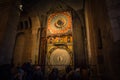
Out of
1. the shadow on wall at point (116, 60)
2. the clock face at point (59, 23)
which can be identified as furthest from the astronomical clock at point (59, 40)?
the shadow on wall at point (116, 60)

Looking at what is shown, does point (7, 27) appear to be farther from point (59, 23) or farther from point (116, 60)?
point (59, 23)

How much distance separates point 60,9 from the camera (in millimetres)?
11625

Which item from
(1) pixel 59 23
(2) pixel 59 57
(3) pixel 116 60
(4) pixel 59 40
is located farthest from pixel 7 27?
(1) pixel 59 23

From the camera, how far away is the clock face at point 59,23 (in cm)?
1096

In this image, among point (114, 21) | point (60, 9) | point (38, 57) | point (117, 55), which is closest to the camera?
point (117, 55)

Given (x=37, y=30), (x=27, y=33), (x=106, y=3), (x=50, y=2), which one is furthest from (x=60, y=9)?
(x=106, y=3)

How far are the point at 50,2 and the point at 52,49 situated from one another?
5.47 meters

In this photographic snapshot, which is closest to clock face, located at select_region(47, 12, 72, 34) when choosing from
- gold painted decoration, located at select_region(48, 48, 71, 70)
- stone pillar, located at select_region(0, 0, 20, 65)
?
gold painted decoration, located at select_region(48, 48, 71, 70)

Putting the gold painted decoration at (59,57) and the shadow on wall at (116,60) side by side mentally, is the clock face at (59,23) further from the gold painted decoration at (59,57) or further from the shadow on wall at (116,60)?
the shadow on wall at (116,60)

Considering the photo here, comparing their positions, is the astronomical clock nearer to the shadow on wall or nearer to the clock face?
the clock face

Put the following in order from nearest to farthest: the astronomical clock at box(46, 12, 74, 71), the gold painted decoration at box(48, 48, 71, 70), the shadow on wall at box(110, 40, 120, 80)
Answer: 1. the shadow on wall at box(110, 40, 120, 80)
2. the gold painted decoration at box(48, 48, 71, 70)
3. the astronomical clock at box(46, 12, 74, 71)

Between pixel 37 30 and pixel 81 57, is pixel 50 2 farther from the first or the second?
pixel 81 57

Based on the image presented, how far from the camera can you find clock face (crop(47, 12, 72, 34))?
10957 mm

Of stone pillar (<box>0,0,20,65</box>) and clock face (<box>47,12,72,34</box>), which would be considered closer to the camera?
stone pillar (<box>0,0,20,65</box>)
